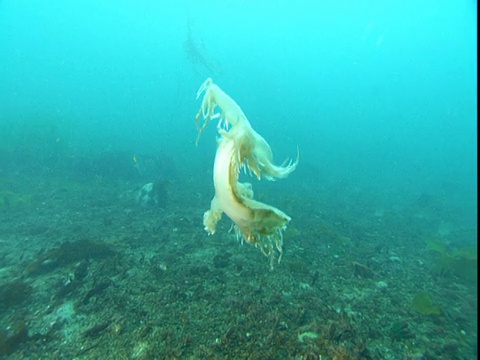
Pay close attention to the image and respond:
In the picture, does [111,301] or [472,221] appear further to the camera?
[472,221]

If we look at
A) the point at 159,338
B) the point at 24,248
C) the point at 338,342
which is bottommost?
the point at 24,248

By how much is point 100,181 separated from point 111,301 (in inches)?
533

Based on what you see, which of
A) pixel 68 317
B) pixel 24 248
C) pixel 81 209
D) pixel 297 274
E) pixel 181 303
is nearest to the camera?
pixel 68 317

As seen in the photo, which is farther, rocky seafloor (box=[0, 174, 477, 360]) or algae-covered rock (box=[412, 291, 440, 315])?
algae-covered rock (box=[412, 291, 440, 315])

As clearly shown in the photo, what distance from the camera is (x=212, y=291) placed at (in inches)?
248

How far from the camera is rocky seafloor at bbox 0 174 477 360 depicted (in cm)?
476

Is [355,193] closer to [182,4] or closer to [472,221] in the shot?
[472,221]

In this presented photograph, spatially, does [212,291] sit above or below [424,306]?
below

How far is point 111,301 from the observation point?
5.87 meters

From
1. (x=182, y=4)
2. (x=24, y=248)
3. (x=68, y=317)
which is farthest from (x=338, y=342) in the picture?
(x=182, y=4)

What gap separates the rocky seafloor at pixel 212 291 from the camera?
15.6 feet

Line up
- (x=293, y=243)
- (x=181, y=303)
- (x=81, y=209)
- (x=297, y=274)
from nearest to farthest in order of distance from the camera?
1. (x=181, y=303)
2. (x=297, y=274)
3. (x=293, y=243)
4. (x=81, y=209)

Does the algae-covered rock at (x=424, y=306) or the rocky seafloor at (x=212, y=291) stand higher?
the algae-covered rock at (x=424, y=306)

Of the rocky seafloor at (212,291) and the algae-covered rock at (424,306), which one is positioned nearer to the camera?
the rocky seafloor at (212,291)
